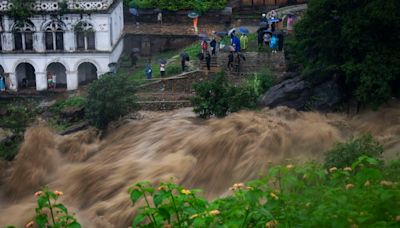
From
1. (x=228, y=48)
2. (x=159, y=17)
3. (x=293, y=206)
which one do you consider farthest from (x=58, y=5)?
(x=293, y=206)

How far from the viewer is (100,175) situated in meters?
17.5

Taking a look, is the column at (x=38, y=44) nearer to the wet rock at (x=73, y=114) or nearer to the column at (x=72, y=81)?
the column at (x=72, y=81)

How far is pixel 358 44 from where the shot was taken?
22359mm

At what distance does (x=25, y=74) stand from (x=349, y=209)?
27249mm

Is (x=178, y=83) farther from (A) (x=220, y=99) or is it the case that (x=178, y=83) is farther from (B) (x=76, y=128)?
(A) (x=220, y=99)

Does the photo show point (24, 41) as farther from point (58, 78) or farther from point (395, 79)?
point (395, 79)

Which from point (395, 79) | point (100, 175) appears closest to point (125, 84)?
point (100, 175)

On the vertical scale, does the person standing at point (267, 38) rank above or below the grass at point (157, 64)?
above

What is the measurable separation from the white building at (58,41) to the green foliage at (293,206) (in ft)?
78.0

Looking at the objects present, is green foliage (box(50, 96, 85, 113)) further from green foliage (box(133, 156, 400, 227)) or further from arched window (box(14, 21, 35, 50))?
green foliage (box(133, 156, 400, 227))

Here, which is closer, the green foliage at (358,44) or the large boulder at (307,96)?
the green foliage at (358,44)

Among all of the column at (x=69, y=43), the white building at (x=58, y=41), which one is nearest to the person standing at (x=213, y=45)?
the white building at (x=58, y=41)

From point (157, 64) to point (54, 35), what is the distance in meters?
4.67

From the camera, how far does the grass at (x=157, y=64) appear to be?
29353 millimetres
